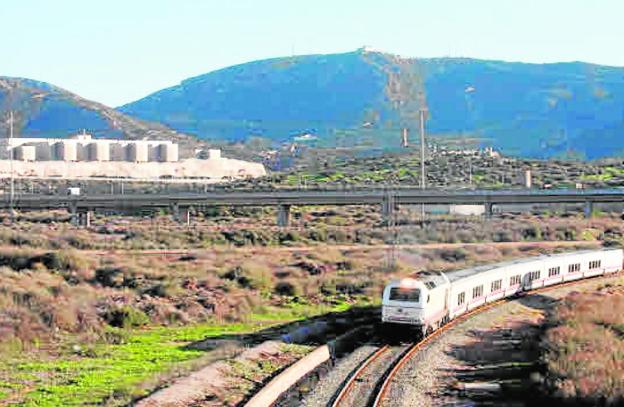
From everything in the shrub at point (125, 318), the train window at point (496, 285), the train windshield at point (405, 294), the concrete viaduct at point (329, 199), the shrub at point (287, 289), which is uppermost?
the concrete viaduct at point (329, 199)

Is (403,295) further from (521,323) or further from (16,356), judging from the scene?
(16,356)

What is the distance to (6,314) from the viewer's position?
38000 mm

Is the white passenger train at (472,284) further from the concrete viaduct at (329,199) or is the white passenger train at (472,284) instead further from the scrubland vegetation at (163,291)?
the concrete viaduct at (329,199)

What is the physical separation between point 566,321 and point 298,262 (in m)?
32.4

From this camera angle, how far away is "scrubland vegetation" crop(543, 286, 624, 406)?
25.7 m

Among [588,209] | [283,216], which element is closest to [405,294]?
[283,216]

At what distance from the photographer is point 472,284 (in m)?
46.1

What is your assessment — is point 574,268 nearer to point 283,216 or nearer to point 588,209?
point 588,209

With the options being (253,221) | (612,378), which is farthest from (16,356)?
(253,221)

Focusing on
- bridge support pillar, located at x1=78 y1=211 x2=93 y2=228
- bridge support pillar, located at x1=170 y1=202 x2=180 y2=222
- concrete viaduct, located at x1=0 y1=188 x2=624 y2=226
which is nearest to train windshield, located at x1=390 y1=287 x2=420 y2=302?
concrete viaduct, located at x1=0 y1=188 x2=624 y2=226

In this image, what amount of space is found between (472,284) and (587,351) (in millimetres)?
15039

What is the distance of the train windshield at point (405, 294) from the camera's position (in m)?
37.3

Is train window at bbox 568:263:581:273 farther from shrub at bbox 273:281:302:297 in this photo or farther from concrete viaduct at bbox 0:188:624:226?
concrete viaduct at bbox 0:188:624:226

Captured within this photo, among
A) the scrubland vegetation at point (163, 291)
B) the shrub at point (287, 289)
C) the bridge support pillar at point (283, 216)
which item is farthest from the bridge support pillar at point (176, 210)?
the shrub at point (287, 289)
